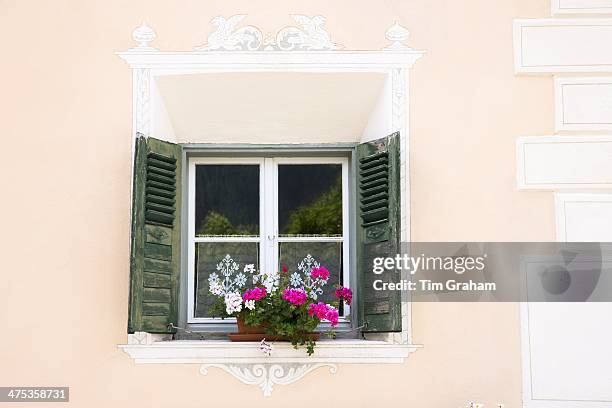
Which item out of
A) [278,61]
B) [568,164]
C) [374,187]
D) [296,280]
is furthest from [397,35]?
[296,280]

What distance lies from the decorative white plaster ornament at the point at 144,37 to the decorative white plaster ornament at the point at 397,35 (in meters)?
1.42

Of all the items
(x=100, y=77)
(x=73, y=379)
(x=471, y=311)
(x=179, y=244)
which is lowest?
(x=73, y=379)

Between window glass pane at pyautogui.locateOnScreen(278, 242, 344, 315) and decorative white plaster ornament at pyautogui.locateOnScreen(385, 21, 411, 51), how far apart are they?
130cm

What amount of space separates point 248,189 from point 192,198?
365mm

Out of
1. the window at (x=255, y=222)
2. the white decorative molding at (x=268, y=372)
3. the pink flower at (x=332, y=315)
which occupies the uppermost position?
the window at (x=255, y=222)

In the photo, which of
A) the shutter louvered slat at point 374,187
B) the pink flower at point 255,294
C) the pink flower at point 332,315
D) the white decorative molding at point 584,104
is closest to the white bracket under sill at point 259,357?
the pink flower at point 332,315

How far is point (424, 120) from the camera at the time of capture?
6.38 meters

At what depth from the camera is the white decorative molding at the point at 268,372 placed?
617 cm

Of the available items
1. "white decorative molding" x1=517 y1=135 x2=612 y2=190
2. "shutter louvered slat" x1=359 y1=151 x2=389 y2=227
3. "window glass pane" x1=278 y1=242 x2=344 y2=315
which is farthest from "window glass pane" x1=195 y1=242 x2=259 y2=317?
"white decorative molding" x1=517 y1=135 x2=612 y2=190

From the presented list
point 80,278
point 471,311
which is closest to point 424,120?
point 471,311

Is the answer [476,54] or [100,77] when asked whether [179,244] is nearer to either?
[100,77]

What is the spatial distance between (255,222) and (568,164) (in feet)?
6.50

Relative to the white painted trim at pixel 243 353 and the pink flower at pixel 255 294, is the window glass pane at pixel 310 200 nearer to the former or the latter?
the pink flower at pixel 255 294

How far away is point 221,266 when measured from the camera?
6.67 meters
